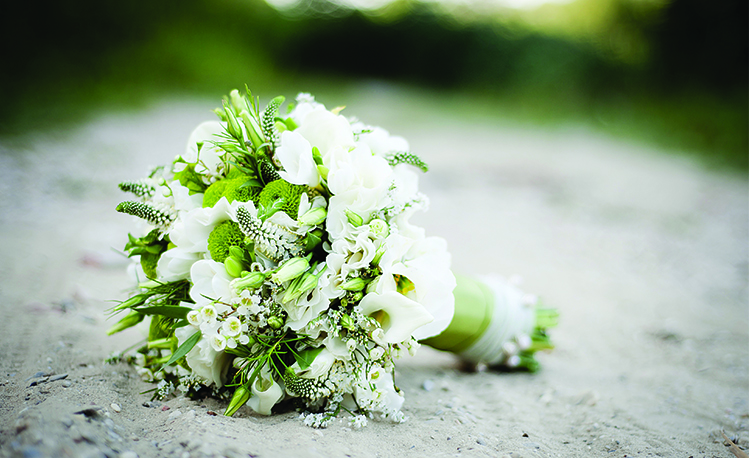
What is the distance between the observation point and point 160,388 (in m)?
1.02

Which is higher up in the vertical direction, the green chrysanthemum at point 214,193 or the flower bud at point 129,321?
the green chrysanthemum at point 214,193

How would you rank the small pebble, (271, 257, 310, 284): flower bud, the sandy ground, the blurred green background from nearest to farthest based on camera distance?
(271, 257, 310, 284): flower bud → the sandy ground → the small pebble → the blurred green background

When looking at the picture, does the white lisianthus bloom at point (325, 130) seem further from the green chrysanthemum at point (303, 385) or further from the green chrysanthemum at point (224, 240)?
the green chrysanthemum at point (303, 385)

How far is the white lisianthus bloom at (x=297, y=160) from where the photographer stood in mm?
929

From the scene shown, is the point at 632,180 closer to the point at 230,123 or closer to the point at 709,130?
the point at 709,130

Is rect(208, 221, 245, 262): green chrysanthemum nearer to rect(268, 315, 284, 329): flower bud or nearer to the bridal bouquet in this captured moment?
the bridal bouquet

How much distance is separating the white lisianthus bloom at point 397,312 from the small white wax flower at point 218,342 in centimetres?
30

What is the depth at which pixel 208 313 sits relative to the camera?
2.78 feet

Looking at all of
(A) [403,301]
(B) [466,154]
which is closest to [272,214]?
(A) [403,301]

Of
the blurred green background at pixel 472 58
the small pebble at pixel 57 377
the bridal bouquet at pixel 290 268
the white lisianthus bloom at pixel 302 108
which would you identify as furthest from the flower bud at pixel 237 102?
A: the blurred green background at pixel 472 58

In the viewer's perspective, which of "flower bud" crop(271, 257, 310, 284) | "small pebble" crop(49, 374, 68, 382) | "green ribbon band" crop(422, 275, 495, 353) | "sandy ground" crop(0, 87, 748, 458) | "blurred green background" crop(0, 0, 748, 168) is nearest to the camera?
"flower bud" crop(271, 257, 310, 284)

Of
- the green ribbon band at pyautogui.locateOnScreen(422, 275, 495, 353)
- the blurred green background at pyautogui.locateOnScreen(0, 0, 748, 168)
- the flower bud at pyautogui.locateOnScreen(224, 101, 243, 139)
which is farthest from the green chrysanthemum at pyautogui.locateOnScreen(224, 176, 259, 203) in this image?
the blurred green background at pyautogui.locateOnScreen(0, 0, 748, 168)

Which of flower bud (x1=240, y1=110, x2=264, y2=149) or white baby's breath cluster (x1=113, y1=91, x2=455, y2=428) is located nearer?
white baby's breath cluster (x1=113, y1=91, x2=455, y2=428)

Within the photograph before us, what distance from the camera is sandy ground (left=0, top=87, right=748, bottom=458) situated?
3.09 feet
